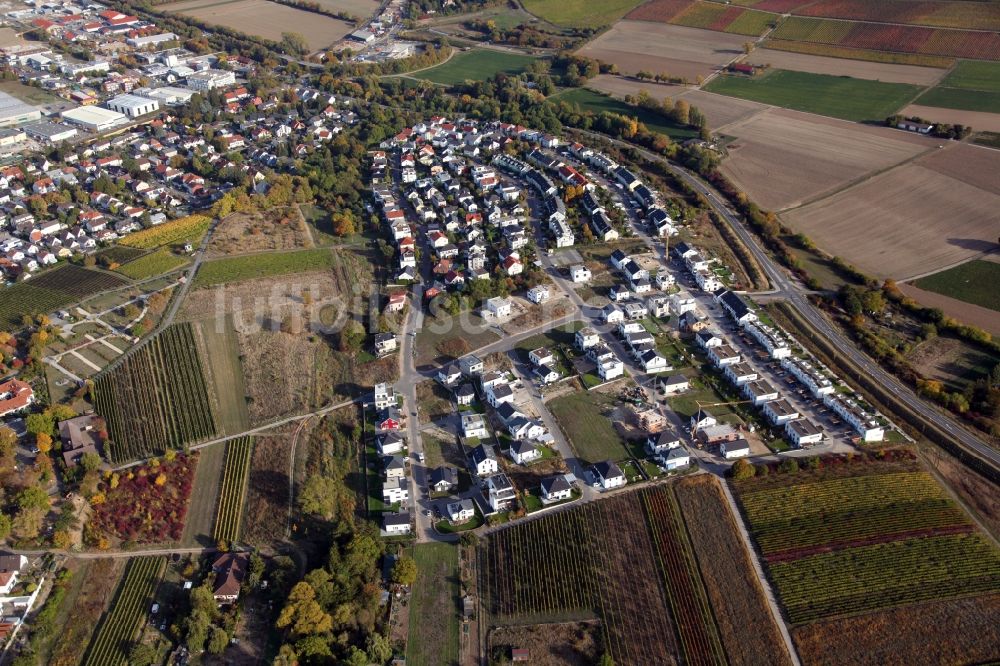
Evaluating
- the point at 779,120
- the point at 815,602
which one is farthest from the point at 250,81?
the point at 815,602

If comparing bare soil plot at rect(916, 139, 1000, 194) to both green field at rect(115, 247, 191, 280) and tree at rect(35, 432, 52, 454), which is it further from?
tree at rect(35, 432, 52, 454)

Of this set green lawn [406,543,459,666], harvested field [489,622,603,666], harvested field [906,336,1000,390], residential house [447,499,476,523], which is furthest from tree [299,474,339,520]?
harvested field [906,336,1000,390]

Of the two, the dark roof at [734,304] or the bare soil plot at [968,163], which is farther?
the bare soil plot at [968,163]

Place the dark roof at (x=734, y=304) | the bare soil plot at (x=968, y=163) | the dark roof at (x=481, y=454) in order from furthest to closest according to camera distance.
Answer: the bare soil plot at (x=968, y=163) → the dark roof at (x=734, y=304) → the dark roof at (x=481, y=454)

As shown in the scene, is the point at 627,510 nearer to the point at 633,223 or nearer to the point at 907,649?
the point at 907,649

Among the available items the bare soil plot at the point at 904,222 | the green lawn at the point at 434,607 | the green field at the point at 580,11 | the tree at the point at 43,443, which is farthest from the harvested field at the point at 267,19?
the green lawn at the point at 434,607

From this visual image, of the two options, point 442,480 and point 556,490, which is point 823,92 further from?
point 442,480

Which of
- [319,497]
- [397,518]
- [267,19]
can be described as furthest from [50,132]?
[397,518]

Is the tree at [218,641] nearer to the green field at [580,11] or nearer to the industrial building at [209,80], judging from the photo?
the industrial building at [209,80]

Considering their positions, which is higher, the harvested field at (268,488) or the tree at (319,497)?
the tree at (319,497)
